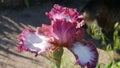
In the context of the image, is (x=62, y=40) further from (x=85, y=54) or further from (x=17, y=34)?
(x=17, y=34)

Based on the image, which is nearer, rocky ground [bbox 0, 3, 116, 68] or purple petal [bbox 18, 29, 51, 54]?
purple petal [bbox 18, 29, 51, 54]

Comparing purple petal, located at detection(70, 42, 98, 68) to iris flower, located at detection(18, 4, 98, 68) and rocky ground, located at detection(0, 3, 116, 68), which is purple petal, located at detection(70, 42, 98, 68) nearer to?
iris flower, located at detection(18, 4, 98, 68)

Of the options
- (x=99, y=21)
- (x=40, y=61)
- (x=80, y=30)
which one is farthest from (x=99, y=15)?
(x=80, y=30)

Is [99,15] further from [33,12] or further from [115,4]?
[33,12]

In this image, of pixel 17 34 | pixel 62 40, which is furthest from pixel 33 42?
pixel 17 34

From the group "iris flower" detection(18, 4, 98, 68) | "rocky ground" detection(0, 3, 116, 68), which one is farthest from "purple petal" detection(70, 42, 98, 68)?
"rocky ground" detection(0, 3, 116, 68)
